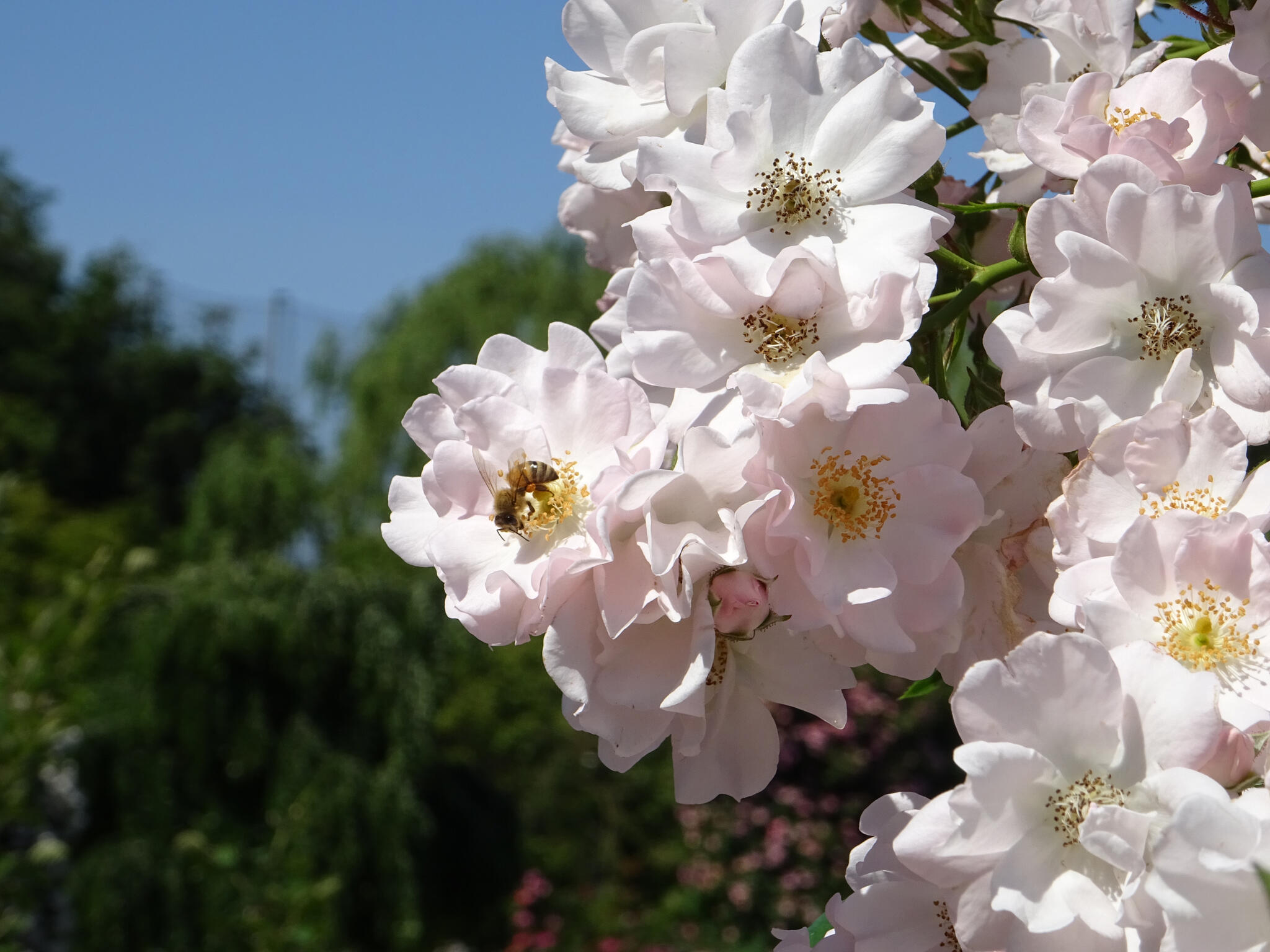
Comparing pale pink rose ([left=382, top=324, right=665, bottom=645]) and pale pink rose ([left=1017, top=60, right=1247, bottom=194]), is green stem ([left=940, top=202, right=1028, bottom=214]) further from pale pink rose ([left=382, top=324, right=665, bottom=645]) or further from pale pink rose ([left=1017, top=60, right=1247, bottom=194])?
pale pink rose ([left=382, top=324, right=665, bottom=645])

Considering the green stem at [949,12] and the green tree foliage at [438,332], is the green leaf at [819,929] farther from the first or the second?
the green tree foliage at [438,332]

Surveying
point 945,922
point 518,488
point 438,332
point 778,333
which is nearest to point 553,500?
point 518,488

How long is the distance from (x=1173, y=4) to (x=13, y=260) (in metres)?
23.2

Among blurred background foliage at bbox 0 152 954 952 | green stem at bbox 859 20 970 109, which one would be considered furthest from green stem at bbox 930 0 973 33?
blurred background foliage at bbox 0 152 954 952

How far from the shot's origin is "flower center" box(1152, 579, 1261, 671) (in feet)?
1.59

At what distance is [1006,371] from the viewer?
56 centimetres

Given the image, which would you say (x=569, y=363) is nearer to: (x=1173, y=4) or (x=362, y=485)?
(x=1173, y=4)

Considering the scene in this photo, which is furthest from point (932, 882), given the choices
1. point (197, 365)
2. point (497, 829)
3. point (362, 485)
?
point (197, 365)

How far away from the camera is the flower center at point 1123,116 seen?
1.98ft

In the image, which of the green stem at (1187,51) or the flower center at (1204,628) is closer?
the flower center at (1204,628)

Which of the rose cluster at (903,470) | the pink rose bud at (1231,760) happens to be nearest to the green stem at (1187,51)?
the rose cluster at (903,470)

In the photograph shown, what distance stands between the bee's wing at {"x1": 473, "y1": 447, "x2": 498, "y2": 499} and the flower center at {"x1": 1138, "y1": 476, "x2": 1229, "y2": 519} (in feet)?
0.88

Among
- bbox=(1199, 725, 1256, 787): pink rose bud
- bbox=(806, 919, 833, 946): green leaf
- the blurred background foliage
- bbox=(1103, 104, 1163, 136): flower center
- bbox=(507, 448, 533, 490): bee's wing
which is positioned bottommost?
bbox=(1199, 725, 1256, 787): pink rose bud

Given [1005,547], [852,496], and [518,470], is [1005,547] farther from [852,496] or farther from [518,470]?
[518,470]
